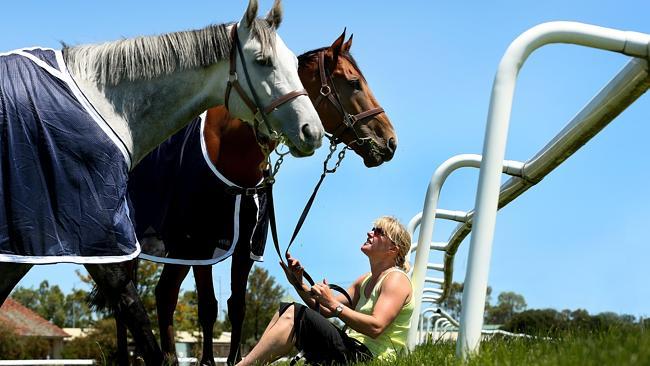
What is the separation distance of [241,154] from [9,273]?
2.69 meters

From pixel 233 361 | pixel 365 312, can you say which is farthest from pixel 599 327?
pixel 233 361

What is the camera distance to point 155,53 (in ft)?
15.9

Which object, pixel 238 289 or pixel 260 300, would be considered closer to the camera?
pixel 238 289

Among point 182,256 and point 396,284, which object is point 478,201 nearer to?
point 396,284

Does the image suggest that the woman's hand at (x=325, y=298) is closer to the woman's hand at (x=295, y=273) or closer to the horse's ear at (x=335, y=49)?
the woman's hand at (x=295, y=273)

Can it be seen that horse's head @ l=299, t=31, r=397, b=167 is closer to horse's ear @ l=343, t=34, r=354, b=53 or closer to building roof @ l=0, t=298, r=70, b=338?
horse's ear @ l=343, t=34, r=354, b=53

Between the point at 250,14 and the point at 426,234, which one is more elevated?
the point at 250,14

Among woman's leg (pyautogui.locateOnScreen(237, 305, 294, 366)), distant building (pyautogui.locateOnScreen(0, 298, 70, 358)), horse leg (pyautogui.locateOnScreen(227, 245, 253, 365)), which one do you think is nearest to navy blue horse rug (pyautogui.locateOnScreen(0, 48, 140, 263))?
woman's leg (pyautogui.locateOnScreen(237, 305, 294, 366))

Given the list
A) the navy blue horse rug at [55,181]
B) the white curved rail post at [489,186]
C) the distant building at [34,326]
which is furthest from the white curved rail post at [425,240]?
the distant building at [34,326]

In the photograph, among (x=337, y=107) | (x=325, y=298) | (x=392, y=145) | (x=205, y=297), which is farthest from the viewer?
(x=392, y=145)

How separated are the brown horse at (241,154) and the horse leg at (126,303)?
6.22 ft

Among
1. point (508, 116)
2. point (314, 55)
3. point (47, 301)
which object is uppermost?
point (314, 55)

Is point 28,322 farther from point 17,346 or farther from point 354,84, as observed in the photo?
point 354,84

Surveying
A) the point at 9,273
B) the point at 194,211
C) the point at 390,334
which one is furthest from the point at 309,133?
the point at 194,211
